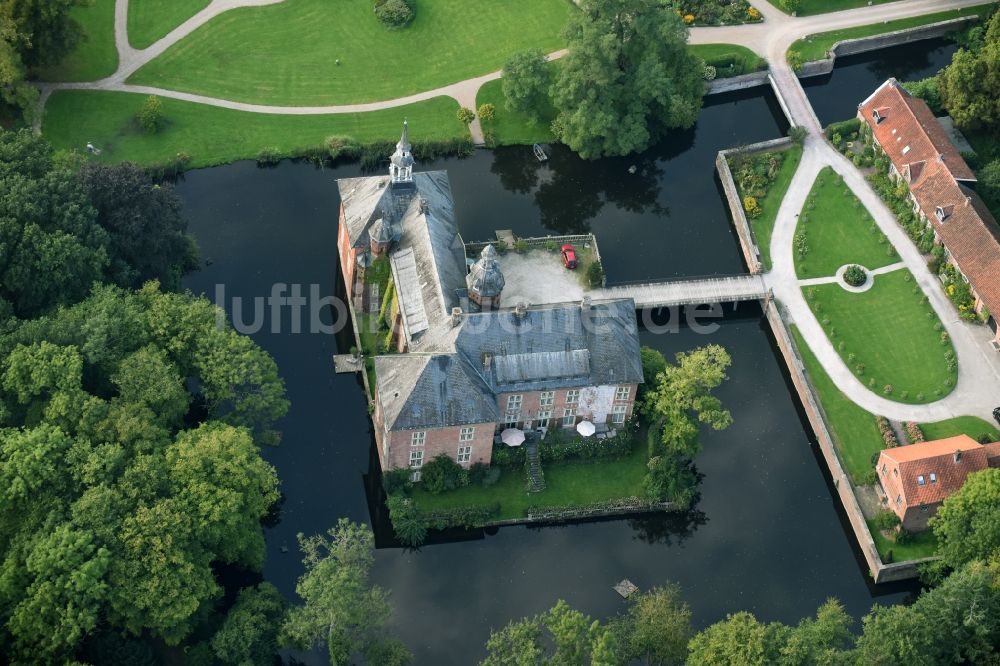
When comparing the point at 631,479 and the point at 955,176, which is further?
the point at 955,176

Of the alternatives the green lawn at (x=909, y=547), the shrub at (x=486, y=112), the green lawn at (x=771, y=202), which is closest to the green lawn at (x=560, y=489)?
the green lawn at (x=909, y=547)

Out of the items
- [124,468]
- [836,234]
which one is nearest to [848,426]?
→ [836,234]

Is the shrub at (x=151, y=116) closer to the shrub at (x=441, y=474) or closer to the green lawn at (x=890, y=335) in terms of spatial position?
the shrub at (x=441, y=474)

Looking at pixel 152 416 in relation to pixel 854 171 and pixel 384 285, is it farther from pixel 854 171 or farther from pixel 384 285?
pixel 854 171

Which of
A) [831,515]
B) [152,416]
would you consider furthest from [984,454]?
[152,416]

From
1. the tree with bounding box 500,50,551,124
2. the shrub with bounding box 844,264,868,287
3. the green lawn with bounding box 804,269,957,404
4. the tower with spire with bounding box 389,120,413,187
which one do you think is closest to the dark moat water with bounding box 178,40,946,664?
the tree with bounding box 500,50,551,124
